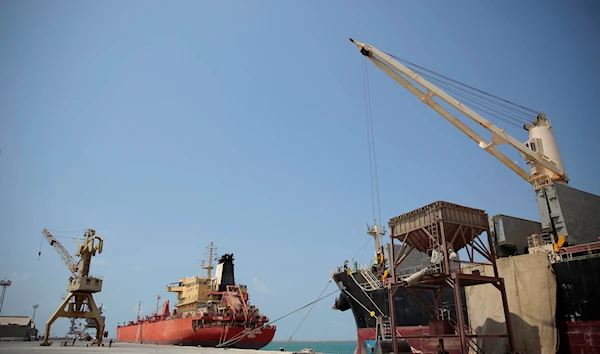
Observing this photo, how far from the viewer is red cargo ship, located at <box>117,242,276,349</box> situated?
41.3 meters

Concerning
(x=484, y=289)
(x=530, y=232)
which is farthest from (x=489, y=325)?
(x=530, y=232)

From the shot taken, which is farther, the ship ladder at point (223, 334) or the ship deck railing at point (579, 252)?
the ship ladder at point (223, 334)

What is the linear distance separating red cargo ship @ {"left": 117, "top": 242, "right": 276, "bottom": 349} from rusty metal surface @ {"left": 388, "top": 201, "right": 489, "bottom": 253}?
→ 733 inches

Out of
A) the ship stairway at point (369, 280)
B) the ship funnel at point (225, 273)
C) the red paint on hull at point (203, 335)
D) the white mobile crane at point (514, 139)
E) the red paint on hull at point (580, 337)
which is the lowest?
the red paint on hull at point (203, 335)

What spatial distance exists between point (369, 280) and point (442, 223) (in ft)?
45.7

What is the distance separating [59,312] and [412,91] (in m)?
37.2

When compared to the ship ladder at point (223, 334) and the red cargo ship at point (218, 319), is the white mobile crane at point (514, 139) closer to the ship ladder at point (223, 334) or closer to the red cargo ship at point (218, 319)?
the red cargo ship at point (218, 319)

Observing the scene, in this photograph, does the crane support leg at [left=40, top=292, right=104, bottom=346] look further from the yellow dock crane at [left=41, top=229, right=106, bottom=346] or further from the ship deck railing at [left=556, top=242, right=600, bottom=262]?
the ship deck railing at [left=556, top=242, right=600, bottom=262]

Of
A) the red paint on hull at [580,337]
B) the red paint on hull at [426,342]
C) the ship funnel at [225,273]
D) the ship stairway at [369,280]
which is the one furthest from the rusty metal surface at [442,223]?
the ship funnel at [225,273]

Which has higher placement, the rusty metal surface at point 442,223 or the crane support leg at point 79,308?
the rusty metal surface at point 442,223

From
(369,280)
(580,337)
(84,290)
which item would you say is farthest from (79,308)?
(580,337)

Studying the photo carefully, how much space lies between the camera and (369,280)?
104ft

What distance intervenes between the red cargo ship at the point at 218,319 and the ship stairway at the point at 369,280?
1072cm

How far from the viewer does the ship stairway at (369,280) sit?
103 ft
